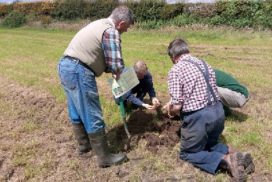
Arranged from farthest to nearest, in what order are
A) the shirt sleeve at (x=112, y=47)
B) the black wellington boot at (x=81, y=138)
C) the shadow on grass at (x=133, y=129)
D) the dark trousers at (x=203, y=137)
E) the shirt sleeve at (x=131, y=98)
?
the shirt sleeve at (x=131, y=98)
the shadow on grass at (x=133, y=129)
the black wellington boot at (x=81, y=138)
the dark trousers at (x=203, y=137)
the shirt sleeve at (x=112, y=47)

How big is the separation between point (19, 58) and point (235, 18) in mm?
11785

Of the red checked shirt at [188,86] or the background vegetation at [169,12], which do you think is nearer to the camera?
the red checked shirt at [188,86]

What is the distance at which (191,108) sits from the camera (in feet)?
16.1

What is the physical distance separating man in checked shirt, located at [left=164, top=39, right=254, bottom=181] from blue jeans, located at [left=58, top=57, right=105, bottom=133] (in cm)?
93

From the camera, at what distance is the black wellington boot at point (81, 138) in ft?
17.8

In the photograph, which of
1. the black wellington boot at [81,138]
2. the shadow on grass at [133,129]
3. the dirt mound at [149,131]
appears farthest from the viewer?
the shadow on grass at [133,129]

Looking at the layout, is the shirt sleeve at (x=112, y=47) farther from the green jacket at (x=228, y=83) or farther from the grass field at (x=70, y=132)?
the green jacket at (x=228, y=83)

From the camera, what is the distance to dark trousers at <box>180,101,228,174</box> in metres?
4.84

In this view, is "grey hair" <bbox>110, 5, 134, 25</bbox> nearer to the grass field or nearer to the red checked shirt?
the red checked shirt

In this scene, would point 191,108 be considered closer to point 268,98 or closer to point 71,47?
point 71,47

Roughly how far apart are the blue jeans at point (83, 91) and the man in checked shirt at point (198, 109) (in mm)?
933

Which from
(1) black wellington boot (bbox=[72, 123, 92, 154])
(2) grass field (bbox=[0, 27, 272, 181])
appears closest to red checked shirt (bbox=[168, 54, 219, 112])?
(2) grass field (bbox=[0, 27, 272, 181])

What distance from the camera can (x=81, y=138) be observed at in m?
5.48

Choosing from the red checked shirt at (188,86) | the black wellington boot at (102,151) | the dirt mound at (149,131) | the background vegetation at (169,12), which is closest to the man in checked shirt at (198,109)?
the red checked shirt at (188,86)
